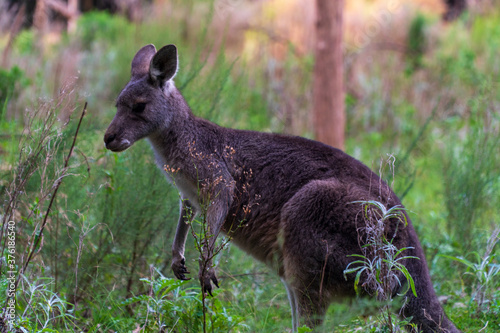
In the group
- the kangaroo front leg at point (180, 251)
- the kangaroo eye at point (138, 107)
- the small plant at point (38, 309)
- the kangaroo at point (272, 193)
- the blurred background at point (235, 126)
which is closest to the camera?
the small plant at point (38, 309)

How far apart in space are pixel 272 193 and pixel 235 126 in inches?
134

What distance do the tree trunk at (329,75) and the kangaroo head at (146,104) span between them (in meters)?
4.58

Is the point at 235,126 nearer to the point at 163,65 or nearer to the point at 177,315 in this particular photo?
the point at 163,65

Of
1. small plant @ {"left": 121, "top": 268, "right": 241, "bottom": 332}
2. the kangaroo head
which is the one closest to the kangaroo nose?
the kangaroo head

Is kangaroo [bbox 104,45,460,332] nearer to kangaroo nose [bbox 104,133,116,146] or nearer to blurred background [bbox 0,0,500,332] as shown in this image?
kangaroo nose [bbox 104,133,116,146]

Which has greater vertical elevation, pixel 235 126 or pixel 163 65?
pixel 163 65

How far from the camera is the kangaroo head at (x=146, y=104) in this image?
3.67m

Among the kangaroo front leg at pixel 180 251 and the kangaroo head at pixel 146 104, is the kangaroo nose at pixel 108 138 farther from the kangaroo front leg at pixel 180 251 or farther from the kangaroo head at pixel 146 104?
the kangaroo front leg at pixel 180 251

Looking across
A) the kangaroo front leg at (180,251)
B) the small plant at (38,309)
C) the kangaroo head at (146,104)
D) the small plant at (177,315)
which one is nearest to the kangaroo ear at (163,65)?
the kangaroo head at (146,104)

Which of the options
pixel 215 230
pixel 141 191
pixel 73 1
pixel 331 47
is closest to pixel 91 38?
pixel 73 1

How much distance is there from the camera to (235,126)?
6980 millimetres

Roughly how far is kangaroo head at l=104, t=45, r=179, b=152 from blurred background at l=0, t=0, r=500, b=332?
306mm

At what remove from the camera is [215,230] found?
3.52 m

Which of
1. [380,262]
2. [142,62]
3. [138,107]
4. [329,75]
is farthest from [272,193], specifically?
[329,75]
